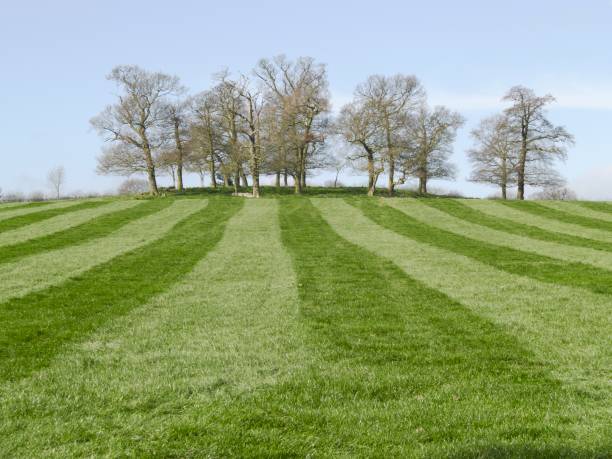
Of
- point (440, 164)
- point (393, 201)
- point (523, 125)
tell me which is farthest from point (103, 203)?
point (523, 125)

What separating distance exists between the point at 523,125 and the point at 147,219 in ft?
193

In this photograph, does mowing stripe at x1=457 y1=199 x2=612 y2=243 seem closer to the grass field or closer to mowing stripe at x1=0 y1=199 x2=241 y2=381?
the grass field

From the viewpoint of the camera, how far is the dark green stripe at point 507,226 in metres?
30.3

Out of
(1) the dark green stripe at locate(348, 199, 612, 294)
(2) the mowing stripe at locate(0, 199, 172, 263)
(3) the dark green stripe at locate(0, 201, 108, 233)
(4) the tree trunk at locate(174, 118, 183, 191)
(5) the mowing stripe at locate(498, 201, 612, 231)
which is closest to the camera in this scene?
(1) the dark green stripe at locate(348, 199, 612, 294)

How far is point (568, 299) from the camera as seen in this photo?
16328 mm

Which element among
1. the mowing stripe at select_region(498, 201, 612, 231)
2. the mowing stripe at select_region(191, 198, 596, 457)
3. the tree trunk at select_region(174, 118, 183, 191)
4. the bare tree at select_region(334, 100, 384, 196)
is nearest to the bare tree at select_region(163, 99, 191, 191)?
the tree trunk at select_region(174, 118, 183, 191)

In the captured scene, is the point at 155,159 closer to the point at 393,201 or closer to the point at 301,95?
the point at 301,95

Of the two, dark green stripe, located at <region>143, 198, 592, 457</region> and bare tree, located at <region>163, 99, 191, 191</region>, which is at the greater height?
bare tree, located at <region>163, 99, 191, 191</region>

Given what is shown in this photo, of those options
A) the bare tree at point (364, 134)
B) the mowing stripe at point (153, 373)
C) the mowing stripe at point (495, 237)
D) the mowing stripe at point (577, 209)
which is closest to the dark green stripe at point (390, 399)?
the mowing stripe at point (153, 373)

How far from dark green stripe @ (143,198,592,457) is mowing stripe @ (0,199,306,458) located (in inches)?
15.7

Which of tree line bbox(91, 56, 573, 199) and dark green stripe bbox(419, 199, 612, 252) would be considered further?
tree line bbox(91, 56, 573, 199)

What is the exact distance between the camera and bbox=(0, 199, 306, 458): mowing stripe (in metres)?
7.19

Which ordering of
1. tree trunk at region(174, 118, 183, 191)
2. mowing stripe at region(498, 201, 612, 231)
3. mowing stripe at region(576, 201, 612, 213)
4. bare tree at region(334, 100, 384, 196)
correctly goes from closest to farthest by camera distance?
mowing stripe at region(498, 201, 612, 231) → mowing stripe at region(576, 201, 612, 213) → bare tree at region(334, 100, 384, 196) → tree trunk at region(174, 118, 183, 191)

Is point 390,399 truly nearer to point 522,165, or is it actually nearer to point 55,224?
point 55,224
